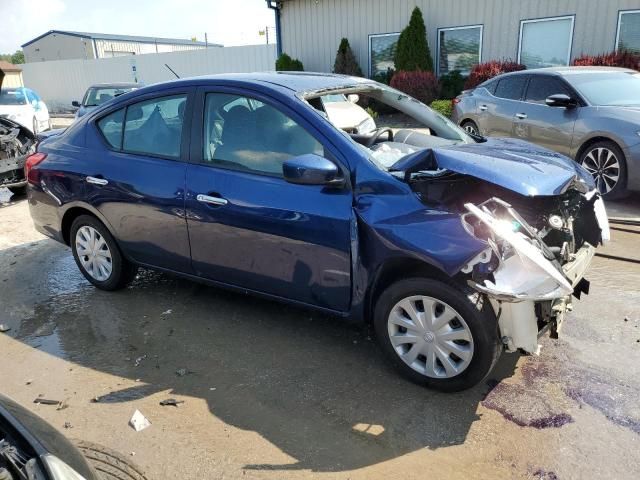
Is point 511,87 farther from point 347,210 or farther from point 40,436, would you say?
point 40,436

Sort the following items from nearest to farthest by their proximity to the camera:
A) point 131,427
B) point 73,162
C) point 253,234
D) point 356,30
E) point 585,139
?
1. point 131,427
2. point 253,234
3. point 73,162
4. point 585,139
5. point 356,30

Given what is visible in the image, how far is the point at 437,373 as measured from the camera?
3135 millimetres

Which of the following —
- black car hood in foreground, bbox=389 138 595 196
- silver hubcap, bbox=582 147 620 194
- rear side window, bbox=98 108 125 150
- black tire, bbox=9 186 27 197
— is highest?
rear side window, bbox=98 108 125 150

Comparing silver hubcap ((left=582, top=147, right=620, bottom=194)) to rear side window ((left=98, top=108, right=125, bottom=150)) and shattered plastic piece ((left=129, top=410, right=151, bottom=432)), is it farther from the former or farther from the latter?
shattered plastic piece ((left=129, top=410, right=151, bottom=432))

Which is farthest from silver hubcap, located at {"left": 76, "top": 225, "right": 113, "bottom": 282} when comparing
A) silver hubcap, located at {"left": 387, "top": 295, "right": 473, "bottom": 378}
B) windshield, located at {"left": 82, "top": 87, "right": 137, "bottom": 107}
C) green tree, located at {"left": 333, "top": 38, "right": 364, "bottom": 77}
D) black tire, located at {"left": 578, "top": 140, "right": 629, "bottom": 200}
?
green tree, located at {"left": 333, "top": 38, "right": 364, "bottom": 77}

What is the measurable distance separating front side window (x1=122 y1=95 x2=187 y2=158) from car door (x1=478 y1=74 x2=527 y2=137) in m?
5.68

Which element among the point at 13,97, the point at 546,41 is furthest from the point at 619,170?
the point at 13,97

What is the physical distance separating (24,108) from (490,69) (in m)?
11.5

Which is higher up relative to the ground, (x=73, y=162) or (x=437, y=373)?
(x=73, y=162)

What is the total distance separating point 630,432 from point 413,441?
1096 mm

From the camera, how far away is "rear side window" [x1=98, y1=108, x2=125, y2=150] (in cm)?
436

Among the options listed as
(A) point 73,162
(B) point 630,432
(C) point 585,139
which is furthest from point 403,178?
(C) point 585,139

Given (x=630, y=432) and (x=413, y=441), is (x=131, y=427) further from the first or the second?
(x=630, y=432)

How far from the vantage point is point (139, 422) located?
305cm
